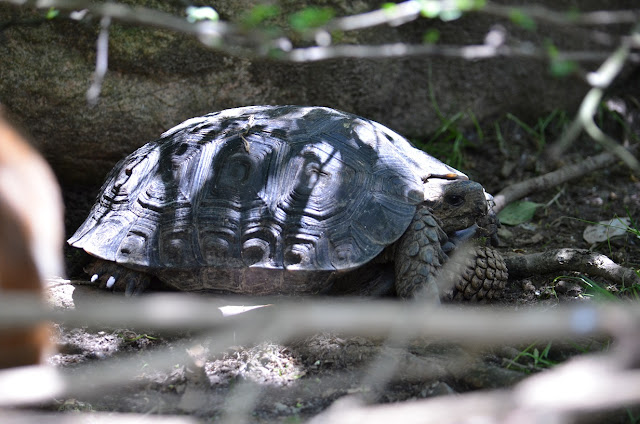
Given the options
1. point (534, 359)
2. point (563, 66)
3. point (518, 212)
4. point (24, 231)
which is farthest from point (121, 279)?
point (518, 212)

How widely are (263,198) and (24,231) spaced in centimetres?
165

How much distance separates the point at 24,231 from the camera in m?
2.11

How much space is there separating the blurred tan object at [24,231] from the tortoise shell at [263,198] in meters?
1.29

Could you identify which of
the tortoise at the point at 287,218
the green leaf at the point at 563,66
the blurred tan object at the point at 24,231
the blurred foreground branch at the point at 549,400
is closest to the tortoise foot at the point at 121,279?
the tortoise at the point at 287,218

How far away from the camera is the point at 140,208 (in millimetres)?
3711

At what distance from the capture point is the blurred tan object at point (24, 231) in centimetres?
208

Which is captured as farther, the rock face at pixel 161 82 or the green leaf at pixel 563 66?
the rock face at pixel 161 82

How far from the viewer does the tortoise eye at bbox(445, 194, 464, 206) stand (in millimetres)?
3729

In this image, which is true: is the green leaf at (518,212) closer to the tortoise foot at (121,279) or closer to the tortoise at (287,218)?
the tortoise at (287,218)

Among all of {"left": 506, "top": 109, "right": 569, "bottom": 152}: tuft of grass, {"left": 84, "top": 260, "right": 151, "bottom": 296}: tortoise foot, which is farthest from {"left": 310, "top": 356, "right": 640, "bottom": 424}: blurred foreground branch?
{"left": 506, "top": 109, "right": 569, "bottom": 152}: tuft of grass

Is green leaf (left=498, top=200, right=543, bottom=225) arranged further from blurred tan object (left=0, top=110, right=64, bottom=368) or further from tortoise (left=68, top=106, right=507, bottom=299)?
blurred tan object (left=0, top=110, right=64, bottom=368)

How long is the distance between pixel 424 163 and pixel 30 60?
299 centimetres

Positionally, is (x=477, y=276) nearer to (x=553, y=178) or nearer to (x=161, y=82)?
(x=553, y=178)

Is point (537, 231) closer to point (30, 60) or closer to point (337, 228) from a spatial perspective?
point (337, 228)
